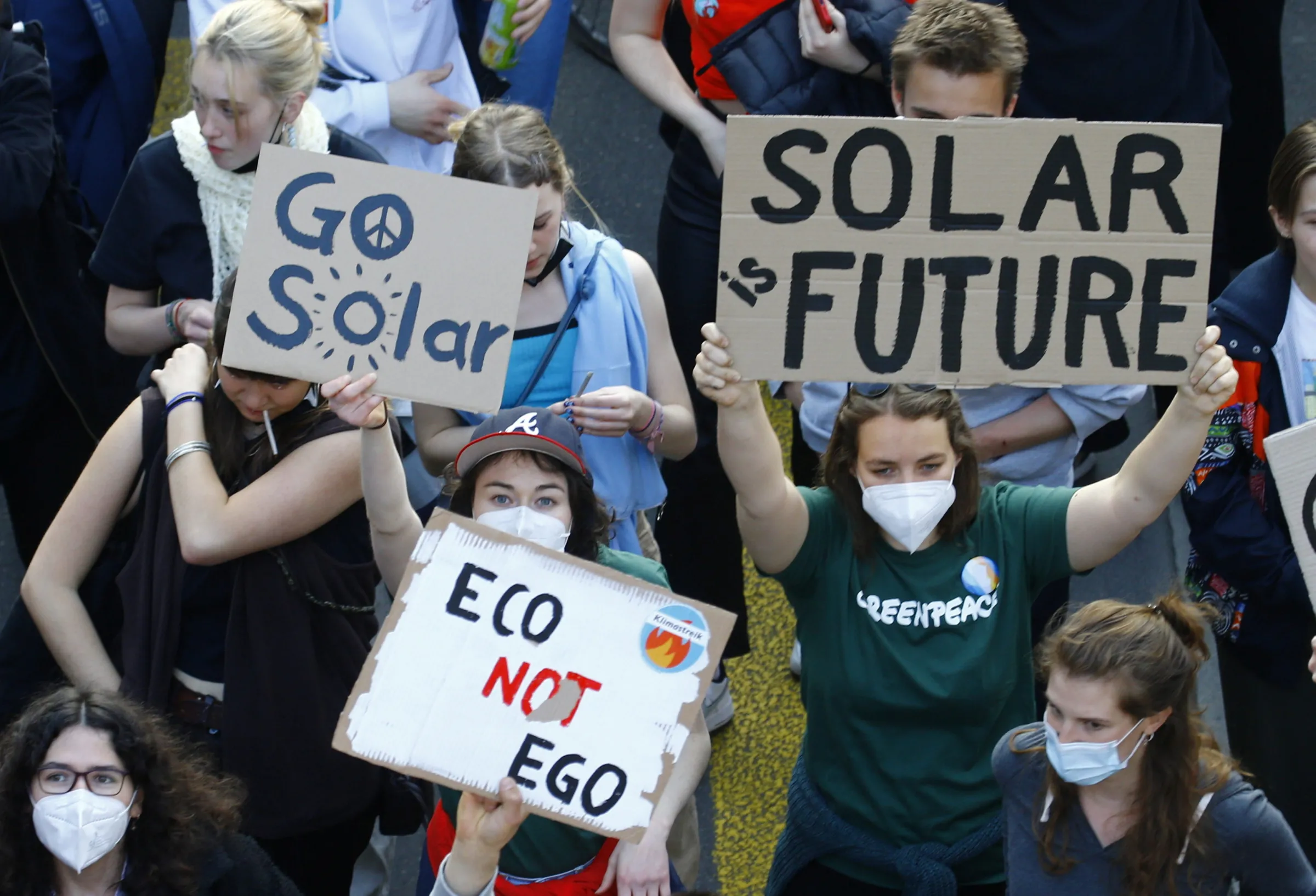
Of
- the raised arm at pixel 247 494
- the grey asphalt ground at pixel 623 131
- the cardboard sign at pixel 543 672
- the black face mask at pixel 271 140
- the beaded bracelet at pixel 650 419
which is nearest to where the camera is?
the cardboard sign at pixel 543 672

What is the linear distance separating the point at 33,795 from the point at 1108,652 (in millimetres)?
2028

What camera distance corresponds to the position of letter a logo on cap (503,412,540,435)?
3355 mm

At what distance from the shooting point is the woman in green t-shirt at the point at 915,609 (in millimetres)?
3330

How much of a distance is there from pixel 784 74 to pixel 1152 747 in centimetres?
199

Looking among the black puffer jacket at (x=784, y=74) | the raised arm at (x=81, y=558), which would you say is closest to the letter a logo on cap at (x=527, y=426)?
the raised arm at (x=81, y=558)

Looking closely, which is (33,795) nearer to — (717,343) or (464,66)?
(717,343)

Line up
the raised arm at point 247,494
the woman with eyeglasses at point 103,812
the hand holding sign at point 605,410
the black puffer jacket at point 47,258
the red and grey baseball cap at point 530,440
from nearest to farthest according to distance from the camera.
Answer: the woman with eyeglasses at point 103,812
the red and grey baseball cap at point 530,440
the raised arm at point 247,494
the hand holding sign at point 605,410
the black puffer jacket at point 47,258

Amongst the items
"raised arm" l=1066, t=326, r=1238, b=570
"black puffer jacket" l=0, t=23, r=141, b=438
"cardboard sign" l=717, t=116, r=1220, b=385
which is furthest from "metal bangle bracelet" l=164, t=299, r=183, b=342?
"raised arm" l=1066, t=326, r=1238, b=570

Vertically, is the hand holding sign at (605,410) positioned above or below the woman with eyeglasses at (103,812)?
above

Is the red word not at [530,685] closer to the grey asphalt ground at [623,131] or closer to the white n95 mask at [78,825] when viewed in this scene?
the white n95 mask at [78,825]

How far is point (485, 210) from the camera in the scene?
3.22 meters

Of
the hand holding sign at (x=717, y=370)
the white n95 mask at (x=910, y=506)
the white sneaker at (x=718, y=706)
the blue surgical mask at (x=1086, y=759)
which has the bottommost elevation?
the white sneaker at (x=718, y=706)

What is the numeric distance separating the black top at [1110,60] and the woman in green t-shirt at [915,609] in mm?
1453

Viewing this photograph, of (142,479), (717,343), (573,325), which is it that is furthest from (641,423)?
(142,479)
